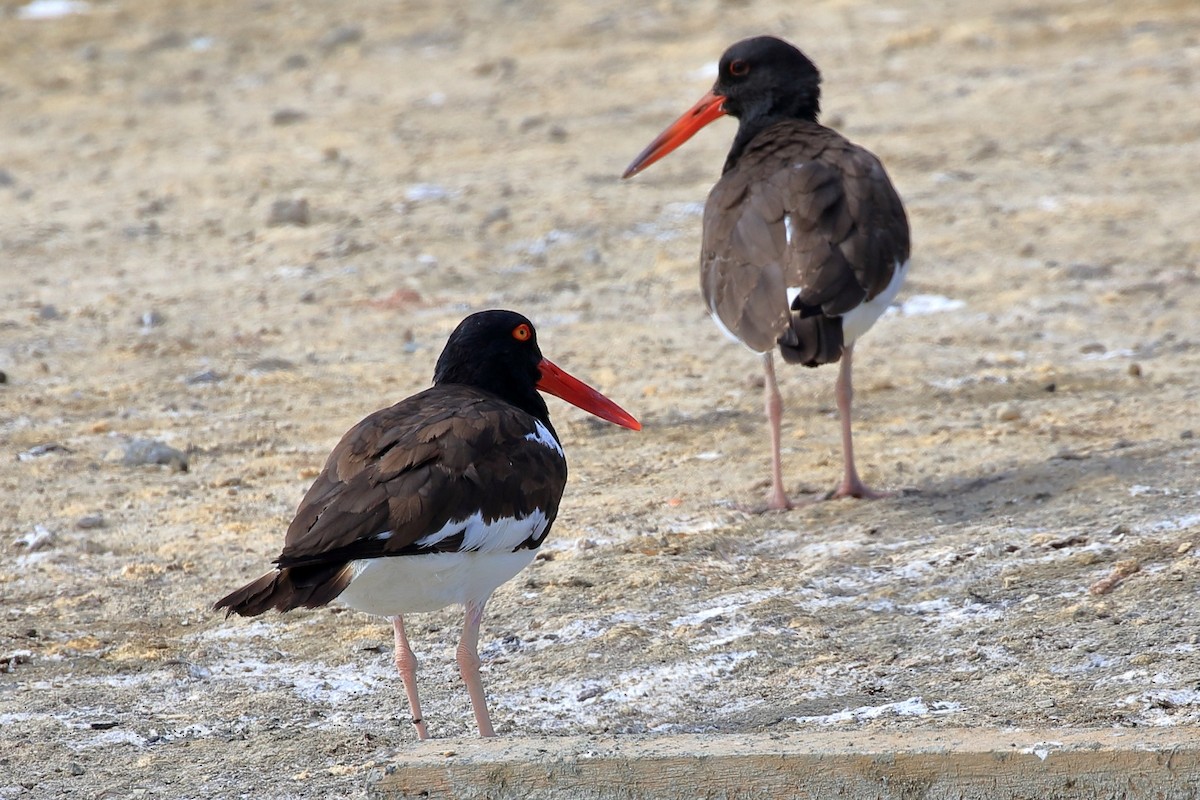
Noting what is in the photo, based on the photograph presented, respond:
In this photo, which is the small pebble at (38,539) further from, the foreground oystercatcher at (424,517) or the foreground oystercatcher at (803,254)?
the foreground oystercatcher at (803,254)

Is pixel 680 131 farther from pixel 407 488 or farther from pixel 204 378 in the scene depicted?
pixel 407 488

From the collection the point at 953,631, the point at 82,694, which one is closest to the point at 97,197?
the point at 82,694

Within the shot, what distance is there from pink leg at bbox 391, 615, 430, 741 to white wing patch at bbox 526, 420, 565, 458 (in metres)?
0.70

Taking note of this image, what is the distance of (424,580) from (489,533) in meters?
0.23

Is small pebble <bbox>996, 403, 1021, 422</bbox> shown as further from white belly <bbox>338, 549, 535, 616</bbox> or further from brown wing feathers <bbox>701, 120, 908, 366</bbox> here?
white belly <bbox>338, 549, 535, 616</bbox>

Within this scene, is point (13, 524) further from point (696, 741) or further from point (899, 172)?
point (899, 172)

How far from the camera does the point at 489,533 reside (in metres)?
4.65

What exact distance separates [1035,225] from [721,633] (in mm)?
6043

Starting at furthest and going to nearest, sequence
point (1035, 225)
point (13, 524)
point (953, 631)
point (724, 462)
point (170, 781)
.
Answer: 1. point (1035, 225)
2. point (724, 462)
3. point (13, 524)
4. point (953, 631)
5. point (170, 781)

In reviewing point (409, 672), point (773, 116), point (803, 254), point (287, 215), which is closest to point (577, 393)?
point (803, 254)

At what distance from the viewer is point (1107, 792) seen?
3.78 meters

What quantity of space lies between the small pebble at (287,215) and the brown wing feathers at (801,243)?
4.70 m

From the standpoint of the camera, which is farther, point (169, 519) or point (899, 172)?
point (899, 172)

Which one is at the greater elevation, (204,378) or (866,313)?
(866,313)
